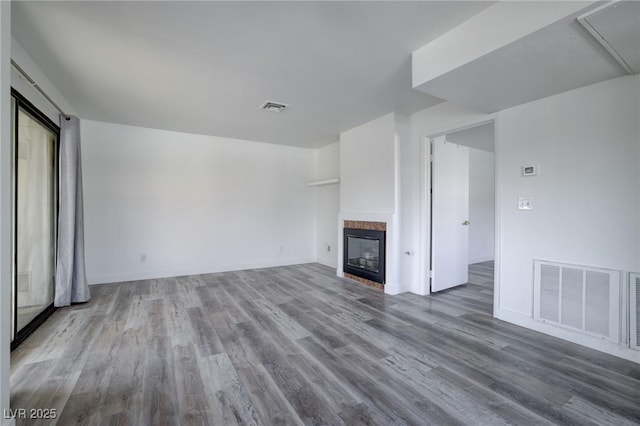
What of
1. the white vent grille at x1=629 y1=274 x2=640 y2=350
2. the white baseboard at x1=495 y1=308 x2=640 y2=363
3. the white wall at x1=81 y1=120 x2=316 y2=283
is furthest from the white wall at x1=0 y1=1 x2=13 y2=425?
the white vent grille at x1=629 y1=274 x2=640 y2=350

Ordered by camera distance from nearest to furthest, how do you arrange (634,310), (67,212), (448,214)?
(634,310), (67,212), (448,214)

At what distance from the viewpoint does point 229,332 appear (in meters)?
2.65

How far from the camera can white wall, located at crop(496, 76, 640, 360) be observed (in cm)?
222

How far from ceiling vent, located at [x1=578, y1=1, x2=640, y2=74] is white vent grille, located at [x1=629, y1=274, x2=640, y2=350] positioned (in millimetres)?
1655

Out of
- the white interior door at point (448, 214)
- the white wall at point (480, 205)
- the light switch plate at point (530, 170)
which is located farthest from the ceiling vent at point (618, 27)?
the white wall at point (480, 205)

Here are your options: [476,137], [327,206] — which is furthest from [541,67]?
[327,206]

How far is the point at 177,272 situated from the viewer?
4855 mm

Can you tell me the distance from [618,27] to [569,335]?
7.98ft

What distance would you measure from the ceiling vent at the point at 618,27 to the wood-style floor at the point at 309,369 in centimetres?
226

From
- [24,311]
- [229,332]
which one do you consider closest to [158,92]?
[24,311]

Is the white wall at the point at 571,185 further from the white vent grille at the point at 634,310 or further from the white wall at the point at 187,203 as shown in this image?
the white wall at the point at 187,203

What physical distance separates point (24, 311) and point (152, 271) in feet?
6.77

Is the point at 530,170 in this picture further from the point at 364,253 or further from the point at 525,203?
the point at 364,253

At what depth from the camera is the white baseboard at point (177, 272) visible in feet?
14.4
